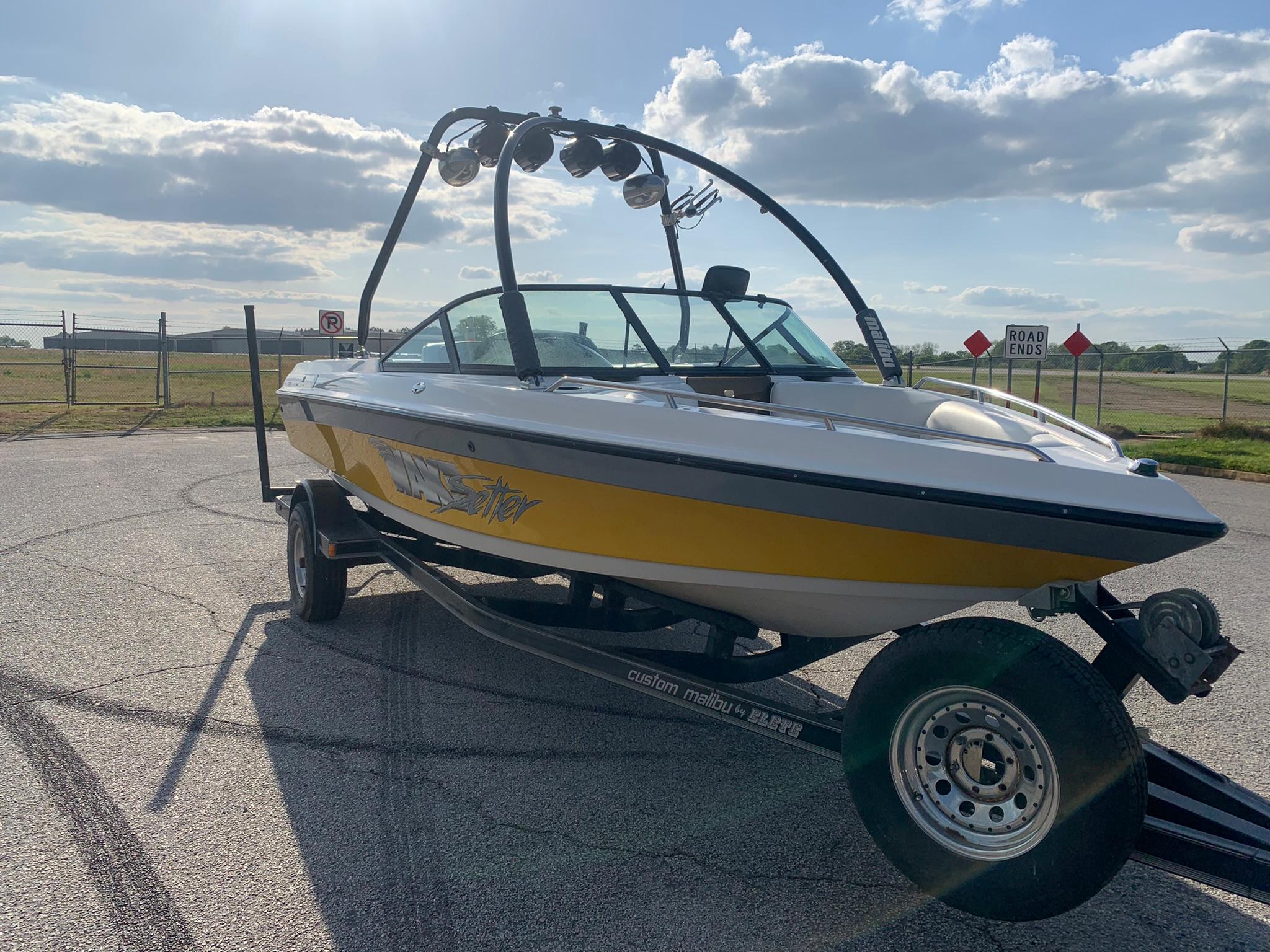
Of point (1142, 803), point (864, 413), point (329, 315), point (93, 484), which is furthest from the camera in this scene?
point (329, 315)

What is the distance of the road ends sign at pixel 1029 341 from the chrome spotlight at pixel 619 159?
41.0 ft

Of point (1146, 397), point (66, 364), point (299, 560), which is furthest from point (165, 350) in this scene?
point (1146, 397)

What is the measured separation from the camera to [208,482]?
10156 mm

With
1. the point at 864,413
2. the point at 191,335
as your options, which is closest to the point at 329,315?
the point at 191,335

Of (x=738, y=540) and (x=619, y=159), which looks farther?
(x=619, y=159)

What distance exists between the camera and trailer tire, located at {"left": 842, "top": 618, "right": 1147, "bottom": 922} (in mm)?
2293

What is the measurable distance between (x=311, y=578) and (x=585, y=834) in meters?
2.78

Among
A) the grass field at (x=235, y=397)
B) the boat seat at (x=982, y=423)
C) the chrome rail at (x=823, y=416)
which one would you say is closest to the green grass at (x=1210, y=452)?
the grass field at (x=235, y=397)

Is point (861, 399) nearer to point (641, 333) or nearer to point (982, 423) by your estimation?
point (982, 423)

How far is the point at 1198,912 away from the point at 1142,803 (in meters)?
0.68

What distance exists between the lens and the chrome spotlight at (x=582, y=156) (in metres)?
5.01

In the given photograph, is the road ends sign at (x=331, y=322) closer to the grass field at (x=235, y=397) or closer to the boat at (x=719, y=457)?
the grass field at (x=235, y=397)

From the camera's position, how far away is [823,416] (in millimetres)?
2914

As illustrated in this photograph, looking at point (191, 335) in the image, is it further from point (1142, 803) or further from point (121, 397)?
point (1142, 803)
